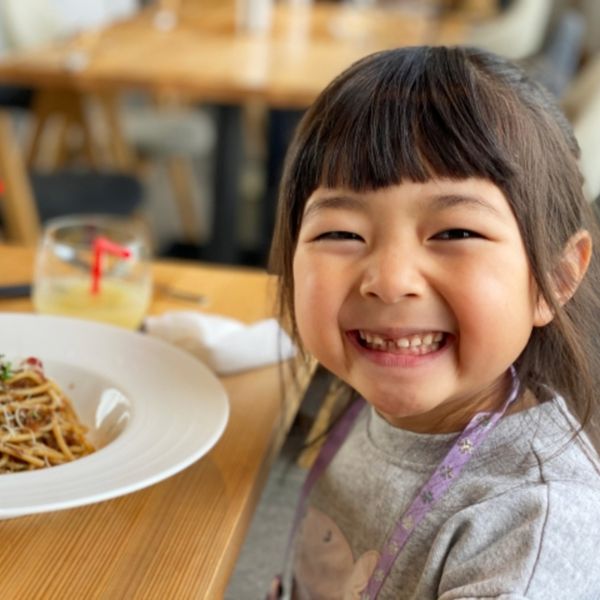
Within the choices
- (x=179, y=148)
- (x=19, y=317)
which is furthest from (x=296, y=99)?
(x=19, y=317)

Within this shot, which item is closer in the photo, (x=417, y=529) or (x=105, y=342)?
(x=417, y=529)

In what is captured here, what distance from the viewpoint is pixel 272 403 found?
100 centimetres

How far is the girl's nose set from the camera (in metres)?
0.74

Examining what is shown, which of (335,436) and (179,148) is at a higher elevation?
(335,436)

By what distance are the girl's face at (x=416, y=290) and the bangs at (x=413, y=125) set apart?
0.04ft

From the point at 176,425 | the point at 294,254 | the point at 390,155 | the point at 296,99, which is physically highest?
the point at 390,155

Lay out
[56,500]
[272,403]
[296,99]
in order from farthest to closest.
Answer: [296,99] < [272,403] < [56,500]

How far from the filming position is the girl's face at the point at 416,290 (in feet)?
2.45

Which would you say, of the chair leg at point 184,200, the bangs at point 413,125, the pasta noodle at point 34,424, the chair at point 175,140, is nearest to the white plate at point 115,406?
the pasta noodle at point 34,424

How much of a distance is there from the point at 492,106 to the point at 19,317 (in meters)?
0.57

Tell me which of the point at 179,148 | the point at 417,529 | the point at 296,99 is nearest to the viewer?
the point at 417,529

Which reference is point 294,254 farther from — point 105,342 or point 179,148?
point 179,148

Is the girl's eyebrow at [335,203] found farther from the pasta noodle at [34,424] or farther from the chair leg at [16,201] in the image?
the chair leg at [16,201]

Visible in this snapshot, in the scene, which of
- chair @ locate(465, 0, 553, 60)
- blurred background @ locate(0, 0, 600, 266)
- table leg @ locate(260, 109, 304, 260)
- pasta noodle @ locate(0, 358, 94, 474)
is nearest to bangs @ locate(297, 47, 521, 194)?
pasta noodle @ locate(0, 358, 94, 474)
